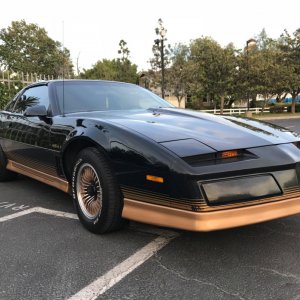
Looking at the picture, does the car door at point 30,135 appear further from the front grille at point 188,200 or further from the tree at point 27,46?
the tree at point 27,46

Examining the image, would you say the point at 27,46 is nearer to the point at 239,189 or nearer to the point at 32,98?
the point at 32,98

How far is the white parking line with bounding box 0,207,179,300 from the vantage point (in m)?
2.58

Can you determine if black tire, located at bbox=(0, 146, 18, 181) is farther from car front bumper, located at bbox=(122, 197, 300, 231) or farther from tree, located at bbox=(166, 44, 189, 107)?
tree, located at bbox=(166, 44, 189, 107)

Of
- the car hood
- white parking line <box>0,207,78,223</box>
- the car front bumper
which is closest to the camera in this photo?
the car front bumper

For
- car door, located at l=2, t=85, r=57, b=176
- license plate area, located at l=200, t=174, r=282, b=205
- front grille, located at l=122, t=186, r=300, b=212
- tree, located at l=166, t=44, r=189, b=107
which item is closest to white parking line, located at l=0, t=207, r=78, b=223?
car door, located at l=2, t=85, r=57, b=176

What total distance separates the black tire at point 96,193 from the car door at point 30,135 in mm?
572

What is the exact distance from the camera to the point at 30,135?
4590mm

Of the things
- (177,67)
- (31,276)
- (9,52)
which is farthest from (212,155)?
(9,52)

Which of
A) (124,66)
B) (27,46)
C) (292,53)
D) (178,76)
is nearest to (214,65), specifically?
(178,76)

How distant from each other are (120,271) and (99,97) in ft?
7.34

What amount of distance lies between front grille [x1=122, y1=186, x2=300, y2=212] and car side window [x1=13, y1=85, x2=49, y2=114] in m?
1.87

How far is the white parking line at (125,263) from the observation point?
258 cm

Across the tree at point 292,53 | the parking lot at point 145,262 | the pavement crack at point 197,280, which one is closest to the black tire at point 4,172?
the parking lot at point 145,262

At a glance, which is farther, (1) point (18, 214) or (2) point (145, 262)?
(1) point (18, 214)
